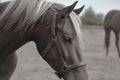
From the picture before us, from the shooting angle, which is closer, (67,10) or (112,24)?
(67,10)

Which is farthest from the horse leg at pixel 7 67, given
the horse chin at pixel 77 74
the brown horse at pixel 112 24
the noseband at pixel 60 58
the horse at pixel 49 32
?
the brown horse at pixel 112 24

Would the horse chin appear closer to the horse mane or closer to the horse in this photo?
the horse

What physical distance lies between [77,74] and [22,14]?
0.70 metres

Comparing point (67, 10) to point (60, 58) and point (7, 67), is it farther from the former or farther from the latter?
point (7, 67)

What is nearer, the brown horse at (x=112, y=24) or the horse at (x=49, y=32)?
the horse at (x=49, y=32)

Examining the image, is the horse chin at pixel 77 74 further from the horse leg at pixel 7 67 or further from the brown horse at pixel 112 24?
the brown horse at pixel 112 24

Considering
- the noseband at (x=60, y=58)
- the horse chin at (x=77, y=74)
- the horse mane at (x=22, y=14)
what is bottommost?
the horse chin at (x=77, y=74)

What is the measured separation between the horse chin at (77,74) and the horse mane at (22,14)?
52 cm

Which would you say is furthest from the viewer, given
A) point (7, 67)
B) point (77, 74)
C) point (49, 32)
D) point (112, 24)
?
point (112, 24)

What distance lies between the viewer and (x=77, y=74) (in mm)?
3299

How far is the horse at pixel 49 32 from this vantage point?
3322 mm

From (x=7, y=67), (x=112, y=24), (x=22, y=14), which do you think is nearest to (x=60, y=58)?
(x=22, y=14)

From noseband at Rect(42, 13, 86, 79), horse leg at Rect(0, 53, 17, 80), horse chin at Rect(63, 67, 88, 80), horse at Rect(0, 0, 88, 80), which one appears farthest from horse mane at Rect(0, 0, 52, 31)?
horse chin at Rect(63, 67, 88, 80)

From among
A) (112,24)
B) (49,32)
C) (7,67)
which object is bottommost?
(112,24)
